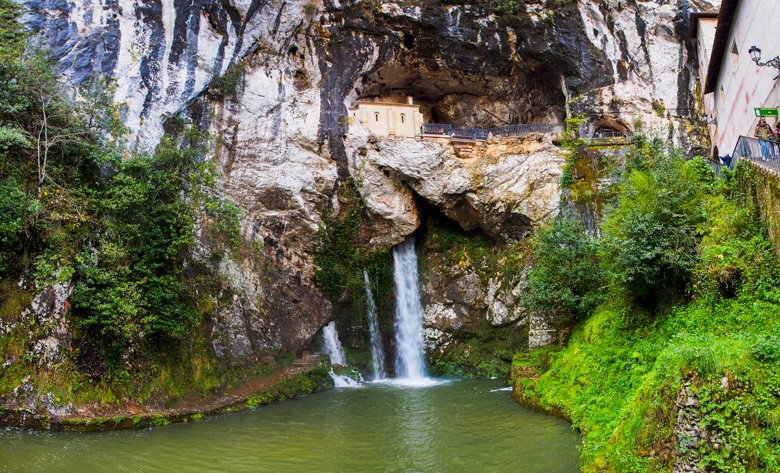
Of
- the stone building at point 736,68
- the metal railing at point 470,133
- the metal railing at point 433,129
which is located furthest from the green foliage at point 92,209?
the stone building at point 736,68

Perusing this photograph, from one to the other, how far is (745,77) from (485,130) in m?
12.1

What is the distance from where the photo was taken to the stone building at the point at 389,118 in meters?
27.3

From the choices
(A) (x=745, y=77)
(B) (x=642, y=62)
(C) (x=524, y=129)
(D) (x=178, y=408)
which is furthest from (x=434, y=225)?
(D) (x=178, y=408)

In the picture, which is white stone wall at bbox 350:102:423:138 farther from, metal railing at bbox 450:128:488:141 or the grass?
the grass

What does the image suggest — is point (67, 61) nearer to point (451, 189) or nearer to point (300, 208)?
point (300, 208)

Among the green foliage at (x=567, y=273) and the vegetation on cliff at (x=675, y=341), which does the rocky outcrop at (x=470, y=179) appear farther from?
the vegetation on cliff at (x=675, y=341)

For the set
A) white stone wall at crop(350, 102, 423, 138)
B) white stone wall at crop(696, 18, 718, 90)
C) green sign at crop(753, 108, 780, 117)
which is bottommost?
green sign at crop(753, 108, 780, 117)

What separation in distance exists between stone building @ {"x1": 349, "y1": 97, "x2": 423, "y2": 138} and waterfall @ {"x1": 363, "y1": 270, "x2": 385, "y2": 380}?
7.81m

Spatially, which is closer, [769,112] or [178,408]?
[769,112]

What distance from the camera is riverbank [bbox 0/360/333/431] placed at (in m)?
12.8

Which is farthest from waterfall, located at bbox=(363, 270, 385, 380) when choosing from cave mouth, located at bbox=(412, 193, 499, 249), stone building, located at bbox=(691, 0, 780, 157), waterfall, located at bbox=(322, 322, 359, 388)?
stone building, located at bbox=(691, 0, 780, 157)

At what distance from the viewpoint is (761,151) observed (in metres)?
11.2

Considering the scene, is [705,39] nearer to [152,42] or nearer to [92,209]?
[152,42]

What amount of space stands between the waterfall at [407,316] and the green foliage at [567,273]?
764cm
